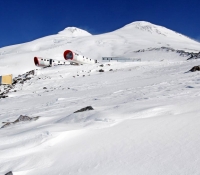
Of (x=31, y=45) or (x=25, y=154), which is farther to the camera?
(x=31, y=45)

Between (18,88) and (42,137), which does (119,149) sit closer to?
(42,137)

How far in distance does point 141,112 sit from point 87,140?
1787mm

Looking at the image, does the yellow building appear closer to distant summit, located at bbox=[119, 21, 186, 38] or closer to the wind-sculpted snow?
the wind-sculpted snow

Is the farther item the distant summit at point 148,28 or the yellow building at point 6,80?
the distant summit at point 148,28

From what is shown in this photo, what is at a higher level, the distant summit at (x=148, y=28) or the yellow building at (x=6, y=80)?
the distant summit at (x=148, y=28)

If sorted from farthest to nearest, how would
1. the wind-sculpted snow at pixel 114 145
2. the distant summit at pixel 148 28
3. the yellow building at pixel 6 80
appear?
the distant summit at pixel 148 28, the yellow building at pixel 6 80, the wind-sculpted snow at pixel 114 145

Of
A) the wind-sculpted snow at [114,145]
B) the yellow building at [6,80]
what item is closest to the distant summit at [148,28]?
the yellow building at [6,80]

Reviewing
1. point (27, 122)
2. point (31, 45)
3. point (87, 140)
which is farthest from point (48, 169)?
point (31, 45)

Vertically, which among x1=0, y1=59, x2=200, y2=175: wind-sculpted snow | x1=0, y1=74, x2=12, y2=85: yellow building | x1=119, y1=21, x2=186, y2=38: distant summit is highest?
x1=119, y1=21, x2=186, y2=38: distant summit

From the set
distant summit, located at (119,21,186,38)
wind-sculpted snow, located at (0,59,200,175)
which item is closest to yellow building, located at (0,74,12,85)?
wind-sculpted snow, located at (0,59,200,175)

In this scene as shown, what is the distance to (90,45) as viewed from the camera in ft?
263

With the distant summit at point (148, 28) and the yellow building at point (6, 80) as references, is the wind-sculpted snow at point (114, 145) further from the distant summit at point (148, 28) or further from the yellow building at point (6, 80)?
the distant summit at point (148, 28)

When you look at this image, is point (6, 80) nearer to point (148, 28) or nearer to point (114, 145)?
point (114, 145)

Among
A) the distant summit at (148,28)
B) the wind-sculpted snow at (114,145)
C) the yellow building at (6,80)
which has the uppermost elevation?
the distant summit at (148,28)
